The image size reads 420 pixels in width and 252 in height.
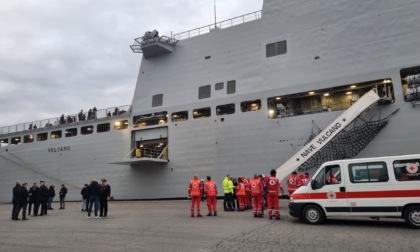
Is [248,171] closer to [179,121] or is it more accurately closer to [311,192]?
[179,121]

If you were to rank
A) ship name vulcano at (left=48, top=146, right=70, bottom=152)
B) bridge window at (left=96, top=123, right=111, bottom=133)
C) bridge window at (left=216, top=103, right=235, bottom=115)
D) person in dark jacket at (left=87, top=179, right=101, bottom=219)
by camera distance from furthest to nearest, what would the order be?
ship name vulcano at (left=48, top=146, right=70, bottom=152), bridge window at (left=96, top=123, right=111, bottom=133), bridge window at (left=216, top=103, right=235, bottom=115), person in dark jacket at (left=87, top=179, right=101, bottom=219)

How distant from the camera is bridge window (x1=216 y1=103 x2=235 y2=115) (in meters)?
18.5

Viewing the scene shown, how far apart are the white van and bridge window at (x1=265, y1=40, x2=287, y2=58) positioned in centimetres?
984

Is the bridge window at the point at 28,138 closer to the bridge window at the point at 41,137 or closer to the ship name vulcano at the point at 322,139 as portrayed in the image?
the bridge window at the point at 41,137

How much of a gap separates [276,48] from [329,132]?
5745mm

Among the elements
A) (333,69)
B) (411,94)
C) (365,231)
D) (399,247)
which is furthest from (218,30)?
(399,247)

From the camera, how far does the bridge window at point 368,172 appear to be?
8.24m

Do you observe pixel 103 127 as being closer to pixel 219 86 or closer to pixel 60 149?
pixel 60 149

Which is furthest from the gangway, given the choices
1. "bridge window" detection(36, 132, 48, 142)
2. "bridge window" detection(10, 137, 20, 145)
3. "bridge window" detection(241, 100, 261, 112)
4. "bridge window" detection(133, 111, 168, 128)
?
"bridge window" detection(10, 137, 20, 145)

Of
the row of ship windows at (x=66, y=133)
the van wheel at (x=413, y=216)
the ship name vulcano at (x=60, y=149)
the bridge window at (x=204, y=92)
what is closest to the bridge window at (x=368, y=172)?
the van wheel at (x=413, y=216)

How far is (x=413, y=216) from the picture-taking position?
7758 mm

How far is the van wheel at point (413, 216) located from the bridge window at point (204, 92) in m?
13.0

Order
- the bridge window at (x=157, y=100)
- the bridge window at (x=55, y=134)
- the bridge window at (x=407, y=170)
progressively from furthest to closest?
Result: the bridge window at (x=55, y=134) → the bridge window at (x=157, y=100) → the bridge window at (x=407, y=170)

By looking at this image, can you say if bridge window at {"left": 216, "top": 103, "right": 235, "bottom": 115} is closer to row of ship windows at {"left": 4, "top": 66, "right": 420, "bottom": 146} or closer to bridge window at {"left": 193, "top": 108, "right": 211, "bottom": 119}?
row of ship windows at {"left": 4, "top": 66, "right": 420, "bottom": 146}
